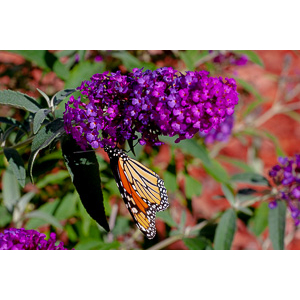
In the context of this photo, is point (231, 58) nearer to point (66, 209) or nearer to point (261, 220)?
point (261, 220)

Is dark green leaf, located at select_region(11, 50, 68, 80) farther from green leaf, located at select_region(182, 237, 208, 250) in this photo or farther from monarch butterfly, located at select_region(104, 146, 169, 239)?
green leaf, located at select_region(182, 237, 208, 250)

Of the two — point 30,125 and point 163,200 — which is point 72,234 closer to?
point 163,200

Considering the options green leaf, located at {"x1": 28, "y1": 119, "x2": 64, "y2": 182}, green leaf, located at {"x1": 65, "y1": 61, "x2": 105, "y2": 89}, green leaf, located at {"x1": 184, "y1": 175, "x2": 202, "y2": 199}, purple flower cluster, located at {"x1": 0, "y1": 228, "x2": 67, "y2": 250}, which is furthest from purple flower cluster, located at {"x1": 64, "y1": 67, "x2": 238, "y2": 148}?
green leaf, located at {"x1": 184, "y1": 175, "x2": 202, "y2": 199}

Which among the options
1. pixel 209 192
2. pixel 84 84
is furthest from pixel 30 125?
pixel 209 192

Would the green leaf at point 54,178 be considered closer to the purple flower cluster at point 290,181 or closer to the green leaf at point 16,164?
the green leaf at point 16,164

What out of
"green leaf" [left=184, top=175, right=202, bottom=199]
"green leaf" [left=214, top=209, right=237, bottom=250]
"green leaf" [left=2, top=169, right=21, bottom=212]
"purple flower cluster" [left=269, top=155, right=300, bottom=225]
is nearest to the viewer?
Result: "purple flower cluster" [left=269, top=155, right=300, bottom=225]

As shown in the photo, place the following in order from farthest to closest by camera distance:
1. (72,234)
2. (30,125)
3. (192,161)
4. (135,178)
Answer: (192,161) → (72,234) → (135,178) → (30,125)
